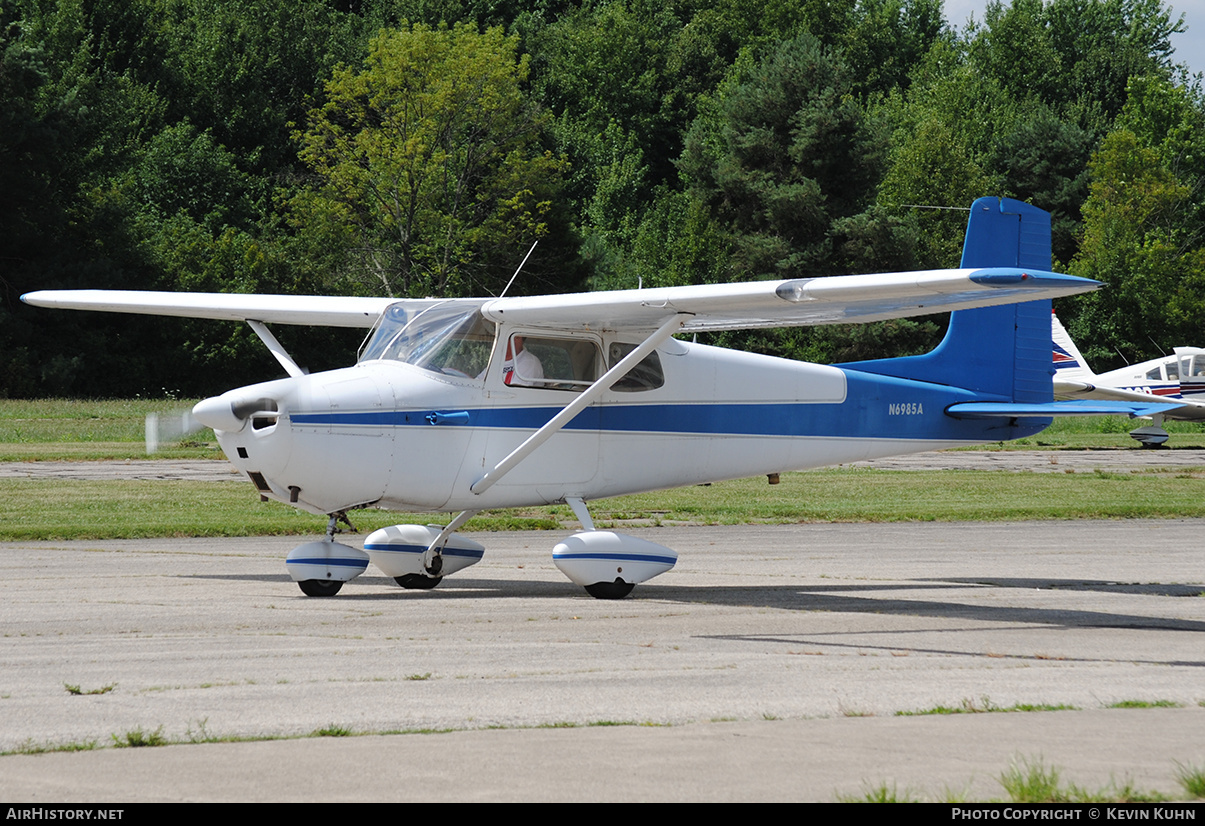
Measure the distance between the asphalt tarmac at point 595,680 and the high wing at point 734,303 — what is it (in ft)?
8.03

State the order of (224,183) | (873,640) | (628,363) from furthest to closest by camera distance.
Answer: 1. (224,183)
2. (628,363)
3. (873,640)

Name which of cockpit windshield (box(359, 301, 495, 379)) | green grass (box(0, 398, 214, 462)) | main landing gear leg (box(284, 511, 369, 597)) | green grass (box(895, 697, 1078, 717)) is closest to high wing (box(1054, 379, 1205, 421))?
green grass (box(0, 398, 214, 462))

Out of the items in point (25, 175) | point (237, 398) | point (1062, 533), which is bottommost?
point (1062, 533)

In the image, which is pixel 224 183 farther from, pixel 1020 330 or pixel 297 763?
pixel 297 763

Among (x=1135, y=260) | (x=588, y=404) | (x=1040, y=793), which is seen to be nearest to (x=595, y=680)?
(x=1040, y=793)

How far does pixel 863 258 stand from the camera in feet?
179

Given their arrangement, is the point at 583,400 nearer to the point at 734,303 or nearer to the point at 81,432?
the point at 734,303

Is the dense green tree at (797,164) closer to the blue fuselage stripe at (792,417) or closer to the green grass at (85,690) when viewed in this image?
the blue fuselage stripe at (792,417)

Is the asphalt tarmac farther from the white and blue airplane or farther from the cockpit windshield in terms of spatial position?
the cockpit windshield

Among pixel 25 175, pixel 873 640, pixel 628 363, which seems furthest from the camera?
pixel 25 175

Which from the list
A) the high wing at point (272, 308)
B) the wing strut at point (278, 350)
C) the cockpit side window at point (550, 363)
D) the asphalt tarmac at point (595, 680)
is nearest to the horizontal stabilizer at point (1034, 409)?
the asphalt tarmac at point (595, 680)

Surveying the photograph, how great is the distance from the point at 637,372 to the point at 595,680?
5.48 metres

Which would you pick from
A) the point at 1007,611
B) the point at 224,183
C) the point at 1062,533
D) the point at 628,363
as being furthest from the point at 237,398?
the point at 224,183
